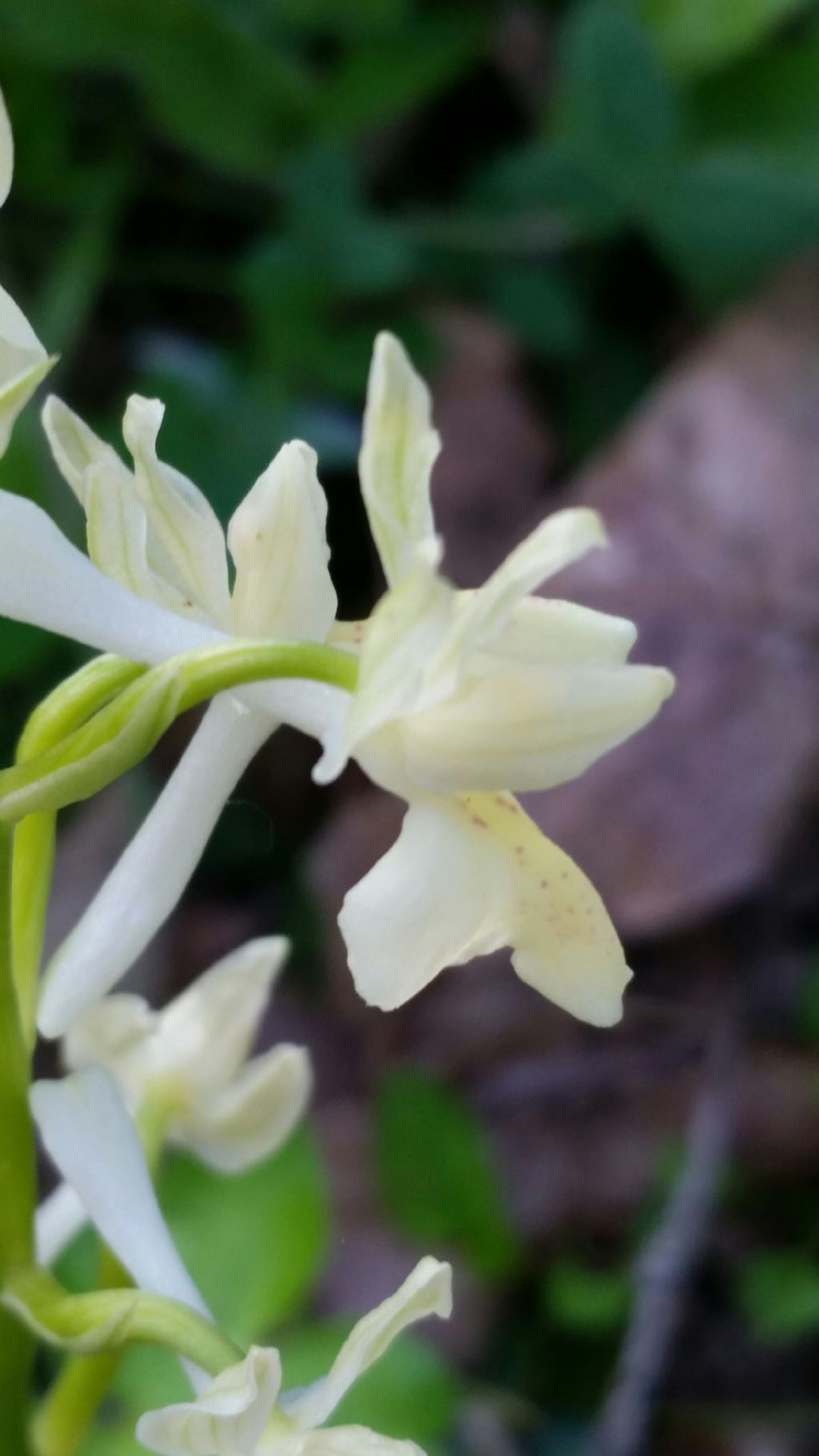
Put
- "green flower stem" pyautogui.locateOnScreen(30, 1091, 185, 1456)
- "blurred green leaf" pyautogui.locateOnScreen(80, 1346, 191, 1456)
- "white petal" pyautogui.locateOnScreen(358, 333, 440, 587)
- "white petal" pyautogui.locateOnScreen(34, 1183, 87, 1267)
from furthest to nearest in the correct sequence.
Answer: "blurred green leaf" pyautogui.locateOnScreen(80, 1346, 191, 1456) → "white petal" pyautogui.locateOnScreen(34, 1183, 87, 1267) → "green flower stem" pyautogui.locateOnScreen(30, 1091, 185, 1456) → "white petal" pyautogui.locateOnScreen(358, 333, 440, 587)

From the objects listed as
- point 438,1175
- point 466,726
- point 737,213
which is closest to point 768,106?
point 737,213

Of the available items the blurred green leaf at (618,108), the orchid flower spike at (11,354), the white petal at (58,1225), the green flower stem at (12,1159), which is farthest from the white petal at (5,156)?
the blurred green leaf at (618,108)

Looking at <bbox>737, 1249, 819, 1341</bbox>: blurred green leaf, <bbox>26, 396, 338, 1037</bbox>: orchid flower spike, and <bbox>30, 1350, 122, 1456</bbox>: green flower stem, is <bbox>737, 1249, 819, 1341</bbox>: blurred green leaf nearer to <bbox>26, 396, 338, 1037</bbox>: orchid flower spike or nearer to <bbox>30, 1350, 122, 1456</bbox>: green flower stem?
<bbox>30, 1350, 122, 1456</bbox>: green flower stem

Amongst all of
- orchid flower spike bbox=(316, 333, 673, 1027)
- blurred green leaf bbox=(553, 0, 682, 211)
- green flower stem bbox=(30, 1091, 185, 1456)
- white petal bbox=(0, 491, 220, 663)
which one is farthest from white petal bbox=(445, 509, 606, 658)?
blurred green leaf bbox=(553, 0, 682, 211)

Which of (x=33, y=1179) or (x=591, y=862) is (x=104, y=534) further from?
(x=591, y=862)

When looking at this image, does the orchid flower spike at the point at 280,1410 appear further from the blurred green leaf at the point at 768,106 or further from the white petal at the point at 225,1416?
the blurred green leaf at the point at 768,106

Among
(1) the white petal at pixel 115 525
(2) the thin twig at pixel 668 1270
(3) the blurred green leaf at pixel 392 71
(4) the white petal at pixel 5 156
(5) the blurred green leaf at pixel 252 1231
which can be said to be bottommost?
(2) the thin twig at pixel 668 1270

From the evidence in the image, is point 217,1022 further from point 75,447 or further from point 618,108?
point 618,108
